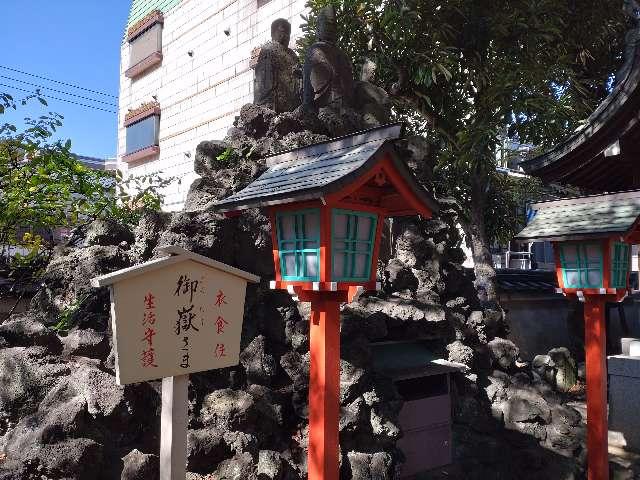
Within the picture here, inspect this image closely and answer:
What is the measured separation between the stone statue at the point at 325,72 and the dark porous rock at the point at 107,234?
4.62 m

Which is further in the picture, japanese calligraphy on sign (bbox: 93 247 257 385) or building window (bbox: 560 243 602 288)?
building window (bbox: 560 243 602 288)

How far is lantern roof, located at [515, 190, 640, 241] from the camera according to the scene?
21.0ft

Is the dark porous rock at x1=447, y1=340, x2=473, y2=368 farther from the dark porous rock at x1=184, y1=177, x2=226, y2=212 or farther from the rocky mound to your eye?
the dark porous rock at x1=184, y1=177, x2=226, y2=212

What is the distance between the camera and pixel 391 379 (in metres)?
7.50

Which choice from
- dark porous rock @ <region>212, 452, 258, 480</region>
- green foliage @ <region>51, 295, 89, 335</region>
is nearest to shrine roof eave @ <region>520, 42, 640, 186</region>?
dark porous rock @ <region>212, 452, 258, 480</region>

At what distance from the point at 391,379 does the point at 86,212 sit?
7.06 meters

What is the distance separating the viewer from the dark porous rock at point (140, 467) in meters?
5.45

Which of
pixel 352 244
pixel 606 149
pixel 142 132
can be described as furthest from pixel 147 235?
pixel 142 132

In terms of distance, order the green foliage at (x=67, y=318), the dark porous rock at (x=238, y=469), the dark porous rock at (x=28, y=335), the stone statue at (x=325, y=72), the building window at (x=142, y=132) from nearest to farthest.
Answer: the dark porous rock at (x=238, y=469), the dark porous rock at (x=28, y=335), the green foliage at (x=67, y=318), the stone statue at (x=325, y=72), the building window at (x=142, y=132)

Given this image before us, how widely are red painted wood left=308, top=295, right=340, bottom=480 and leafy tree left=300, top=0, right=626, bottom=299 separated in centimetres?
887

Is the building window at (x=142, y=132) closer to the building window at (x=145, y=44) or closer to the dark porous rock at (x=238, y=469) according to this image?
the building window at (x=145, y=44)

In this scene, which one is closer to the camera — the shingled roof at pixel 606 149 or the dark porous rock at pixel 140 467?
the dark porous rock at pixel 140 467

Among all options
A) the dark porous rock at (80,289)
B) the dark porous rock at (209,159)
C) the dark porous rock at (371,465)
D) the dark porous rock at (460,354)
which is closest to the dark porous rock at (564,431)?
the dark porous rock at (460,354)

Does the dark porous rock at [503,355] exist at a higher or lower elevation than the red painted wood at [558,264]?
lower
